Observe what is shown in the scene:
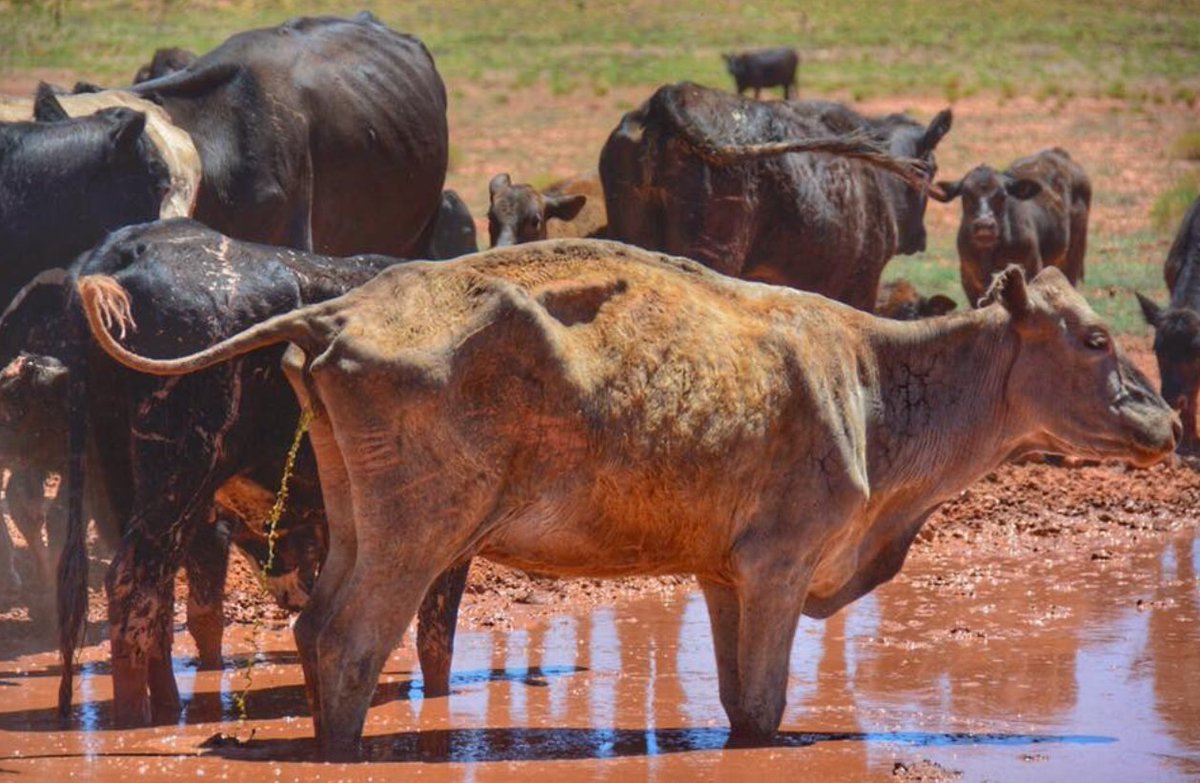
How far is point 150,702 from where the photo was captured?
28.0 feet

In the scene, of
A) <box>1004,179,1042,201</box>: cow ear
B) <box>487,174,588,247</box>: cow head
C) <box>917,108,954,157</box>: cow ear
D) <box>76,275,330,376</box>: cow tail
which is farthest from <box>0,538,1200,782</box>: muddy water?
<box>1004,179,1042,201</box>: cow ear

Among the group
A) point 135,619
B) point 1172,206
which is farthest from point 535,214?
point 1172,206

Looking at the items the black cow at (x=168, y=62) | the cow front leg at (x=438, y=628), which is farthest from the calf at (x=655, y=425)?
the black cow at (x=168, y=62)

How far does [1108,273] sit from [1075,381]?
51.9 ft

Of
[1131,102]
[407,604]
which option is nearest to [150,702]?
[407,604]

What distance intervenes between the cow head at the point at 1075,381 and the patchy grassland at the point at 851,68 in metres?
11.6

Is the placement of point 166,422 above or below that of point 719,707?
above

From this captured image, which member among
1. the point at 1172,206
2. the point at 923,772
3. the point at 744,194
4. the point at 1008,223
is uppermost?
the point at 744,194

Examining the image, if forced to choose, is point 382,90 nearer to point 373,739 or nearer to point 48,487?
point 48,487

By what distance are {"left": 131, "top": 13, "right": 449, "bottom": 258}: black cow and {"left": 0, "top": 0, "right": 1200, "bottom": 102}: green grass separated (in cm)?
2516

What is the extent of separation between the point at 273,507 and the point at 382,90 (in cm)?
575

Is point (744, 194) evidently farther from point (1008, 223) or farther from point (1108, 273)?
point (1108, 273)

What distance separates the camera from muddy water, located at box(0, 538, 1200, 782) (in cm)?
759

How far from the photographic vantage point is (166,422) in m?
8.12
